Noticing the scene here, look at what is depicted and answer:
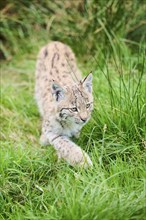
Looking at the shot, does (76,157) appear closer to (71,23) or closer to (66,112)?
(66,112)

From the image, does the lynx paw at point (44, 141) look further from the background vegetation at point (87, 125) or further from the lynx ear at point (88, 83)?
the lynx ear at point (88, 83)

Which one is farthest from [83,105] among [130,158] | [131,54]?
[131,54]

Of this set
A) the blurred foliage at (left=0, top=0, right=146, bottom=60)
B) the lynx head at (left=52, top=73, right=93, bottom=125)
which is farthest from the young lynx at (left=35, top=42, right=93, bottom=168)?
the blurred foliage at (left=0, top=0, right=146, bottom=60)

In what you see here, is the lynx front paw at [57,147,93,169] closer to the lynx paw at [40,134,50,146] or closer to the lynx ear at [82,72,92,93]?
the lynx paw at [40,134,50,146]

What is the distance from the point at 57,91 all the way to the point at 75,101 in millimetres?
249

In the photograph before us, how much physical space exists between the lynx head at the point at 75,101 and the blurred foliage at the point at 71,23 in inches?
59.0

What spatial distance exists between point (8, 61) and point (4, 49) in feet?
0.69

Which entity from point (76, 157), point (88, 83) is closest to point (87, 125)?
point (88, 83)

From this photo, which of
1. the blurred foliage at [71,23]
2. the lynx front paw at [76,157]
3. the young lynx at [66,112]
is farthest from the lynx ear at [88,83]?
the blurred foliage at [71,23]

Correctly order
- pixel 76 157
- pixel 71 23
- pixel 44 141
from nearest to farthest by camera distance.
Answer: pixel 76 157, pixel 44 141, pixel 71 23

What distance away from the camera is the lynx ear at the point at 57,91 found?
5363 millimetres

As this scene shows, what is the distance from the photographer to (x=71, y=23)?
748 centimetres

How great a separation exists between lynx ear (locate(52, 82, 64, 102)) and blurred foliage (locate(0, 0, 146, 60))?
1541 millimetres

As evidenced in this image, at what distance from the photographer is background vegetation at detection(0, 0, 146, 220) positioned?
14.4 ft
